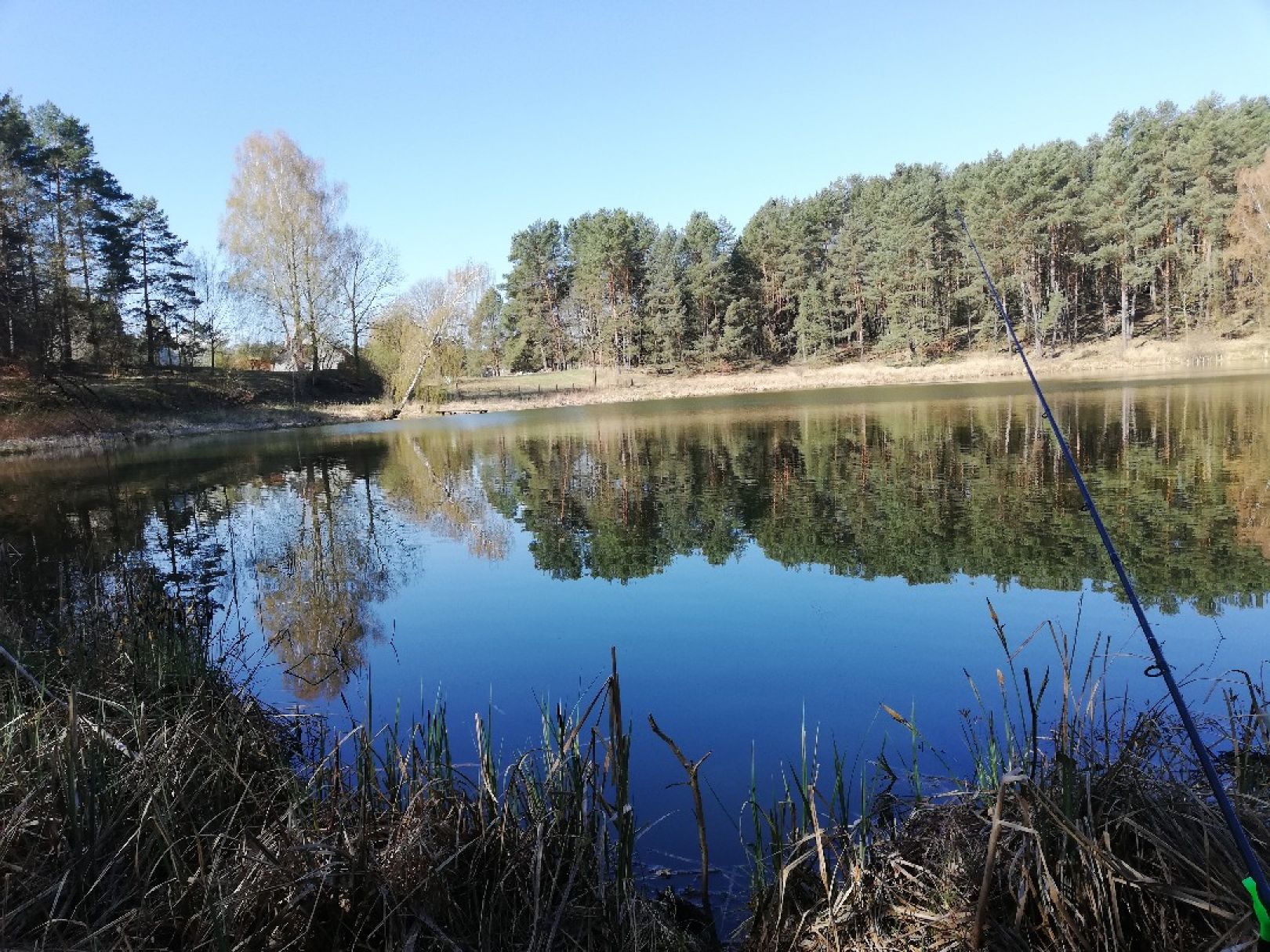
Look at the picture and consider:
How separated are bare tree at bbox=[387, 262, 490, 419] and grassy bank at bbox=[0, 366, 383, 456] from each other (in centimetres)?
355

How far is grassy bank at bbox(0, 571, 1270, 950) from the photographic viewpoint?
8.00 ft

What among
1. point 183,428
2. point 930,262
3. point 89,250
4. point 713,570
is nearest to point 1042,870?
point 713,570

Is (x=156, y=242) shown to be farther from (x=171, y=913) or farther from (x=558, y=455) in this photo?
(x=171, y=913)

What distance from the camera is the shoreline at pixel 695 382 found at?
32.9 metres

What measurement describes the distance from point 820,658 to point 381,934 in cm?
417

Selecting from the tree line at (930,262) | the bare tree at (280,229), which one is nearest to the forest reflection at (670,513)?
the bare tree at (280,229)

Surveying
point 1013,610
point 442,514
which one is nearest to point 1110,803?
point 1013,610

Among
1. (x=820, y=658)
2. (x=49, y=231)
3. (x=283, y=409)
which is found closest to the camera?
Result: (x=820, y=658)

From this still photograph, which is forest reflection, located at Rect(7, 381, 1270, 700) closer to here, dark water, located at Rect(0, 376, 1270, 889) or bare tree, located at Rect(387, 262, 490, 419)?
dark water, located at Rect(0, 376, 1270, 889)

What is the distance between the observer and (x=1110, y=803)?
2.70 m

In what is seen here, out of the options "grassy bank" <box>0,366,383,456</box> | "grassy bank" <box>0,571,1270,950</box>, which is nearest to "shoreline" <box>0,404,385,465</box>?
"grassy bank" <box>0,366,383,456</box>

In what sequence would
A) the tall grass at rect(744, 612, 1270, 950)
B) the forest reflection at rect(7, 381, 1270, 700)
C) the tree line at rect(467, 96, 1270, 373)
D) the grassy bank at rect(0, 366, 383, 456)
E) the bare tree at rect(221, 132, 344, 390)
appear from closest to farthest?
1. the tall grass at rect(744, 612, 1270, 950)
2. the forest reflection at rect(7, 381, 1270, 700)
3. the grassy bank at rect(0, 366, 383, 456)
4. the bare tree at rect(221, 132, 344, 390)
5. the tree line at rect(467, 96, 1270, 373)

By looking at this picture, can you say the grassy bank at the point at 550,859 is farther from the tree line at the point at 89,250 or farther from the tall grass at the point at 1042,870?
the tree line at the point at 89,250

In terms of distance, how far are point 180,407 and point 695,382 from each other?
112 feet
